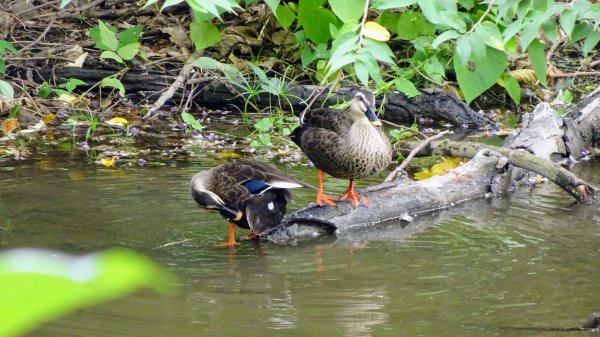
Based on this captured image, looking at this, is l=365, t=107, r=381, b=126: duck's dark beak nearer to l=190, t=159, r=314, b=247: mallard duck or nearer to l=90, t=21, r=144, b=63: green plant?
l=190, t=159, r=314, b=247: mallard duck

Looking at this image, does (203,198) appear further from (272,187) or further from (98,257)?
(98,257)

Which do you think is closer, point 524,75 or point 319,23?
point 319,23

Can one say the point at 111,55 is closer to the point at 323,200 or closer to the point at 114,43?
the point at 114,43

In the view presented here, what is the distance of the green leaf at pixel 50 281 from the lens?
491 mm

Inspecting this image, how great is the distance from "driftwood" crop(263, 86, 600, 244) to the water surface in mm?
122

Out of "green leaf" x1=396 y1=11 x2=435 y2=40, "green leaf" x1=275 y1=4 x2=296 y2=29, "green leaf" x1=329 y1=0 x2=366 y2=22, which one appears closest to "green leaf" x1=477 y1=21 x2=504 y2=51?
"green leaf" x1=329 y1=0 x2=366 y2=22

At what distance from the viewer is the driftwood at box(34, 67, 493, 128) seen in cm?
879

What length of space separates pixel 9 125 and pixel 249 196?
145 inches

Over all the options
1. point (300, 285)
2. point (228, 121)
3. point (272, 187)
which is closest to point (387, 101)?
point (228, 121)

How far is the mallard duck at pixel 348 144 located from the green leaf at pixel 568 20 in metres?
2.74

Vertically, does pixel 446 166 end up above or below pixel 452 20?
below

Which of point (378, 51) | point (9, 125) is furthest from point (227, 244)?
point (9, 125)

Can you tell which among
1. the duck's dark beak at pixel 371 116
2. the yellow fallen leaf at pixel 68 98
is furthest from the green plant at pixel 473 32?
the yellow fallen leaf at pixel 68 98

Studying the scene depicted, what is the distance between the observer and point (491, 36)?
A: 3.08m
